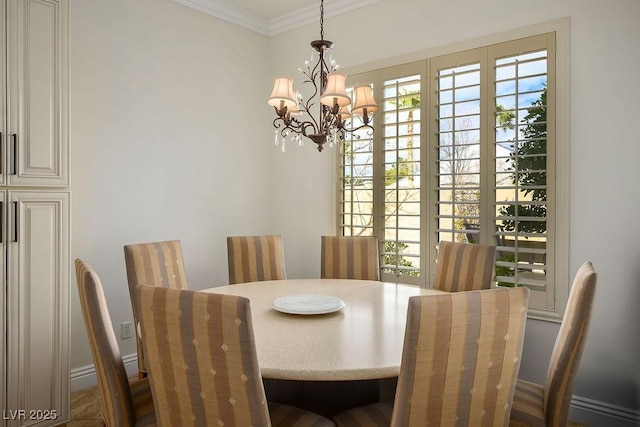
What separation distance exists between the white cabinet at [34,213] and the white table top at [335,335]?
0.91 metres

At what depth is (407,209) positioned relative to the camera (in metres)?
3.29

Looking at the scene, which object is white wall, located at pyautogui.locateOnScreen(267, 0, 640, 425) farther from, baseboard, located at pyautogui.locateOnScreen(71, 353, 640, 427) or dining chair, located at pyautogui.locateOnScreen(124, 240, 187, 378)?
dining chair, located at pyautogui.locateOnScreen(124, 240, 187, 378)

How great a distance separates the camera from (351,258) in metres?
3.17

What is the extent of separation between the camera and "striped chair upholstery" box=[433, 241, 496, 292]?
2.55m

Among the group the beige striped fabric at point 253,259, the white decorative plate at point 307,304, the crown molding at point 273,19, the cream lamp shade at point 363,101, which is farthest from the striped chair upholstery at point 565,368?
the crown molding at point 273,19

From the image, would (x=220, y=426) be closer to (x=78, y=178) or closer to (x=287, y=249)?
(x=78, y=178)

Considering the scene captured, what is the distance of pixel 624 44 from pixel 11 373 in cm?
359

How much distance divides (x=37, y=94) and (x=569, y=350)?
265 centimetres

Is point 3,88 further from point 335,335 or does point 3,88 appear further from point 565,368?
point 565,368

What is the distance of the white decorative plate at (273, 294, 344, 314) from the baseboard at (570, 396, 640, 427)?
1.59 m

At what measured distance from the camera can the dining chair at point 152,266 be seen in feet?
8.23

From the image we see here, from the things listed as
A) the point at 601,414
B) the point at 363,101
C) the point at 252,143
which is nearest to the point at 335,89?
the point at 363,101

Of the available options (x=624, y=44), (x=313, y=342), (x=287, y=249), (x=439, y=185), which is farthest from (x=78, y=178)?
(x=624, y=44)

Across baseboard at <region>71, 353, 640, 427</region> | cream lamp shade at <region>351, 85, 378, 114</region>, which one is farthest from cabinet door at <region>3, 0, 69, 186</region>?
baseboard at <region>71, 353, 640, 427</region>
